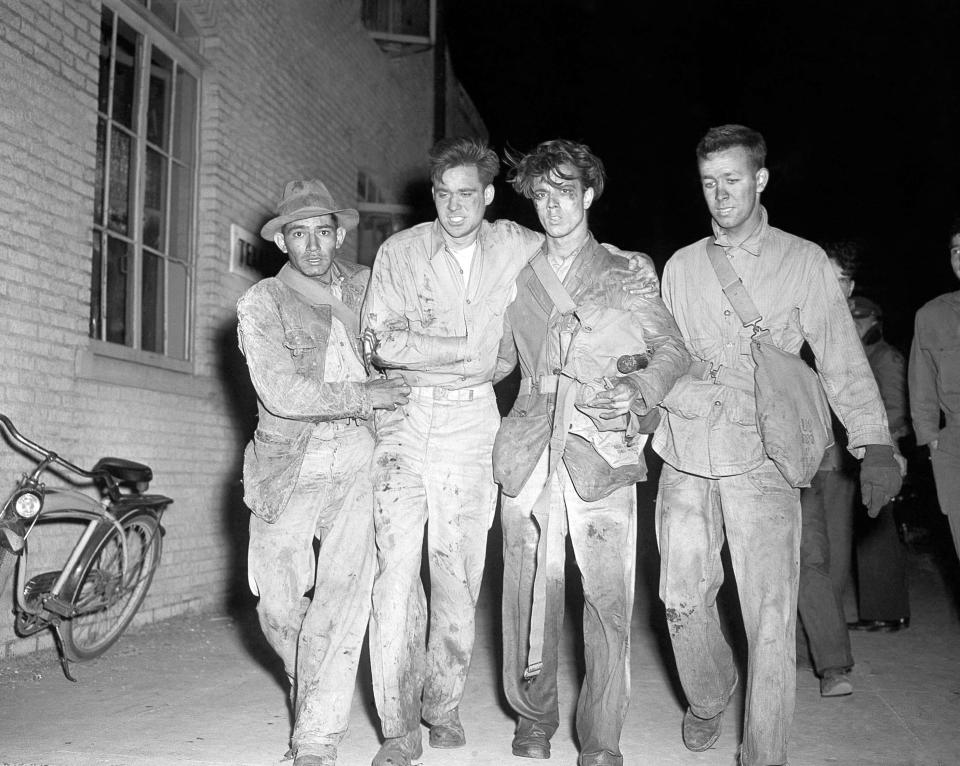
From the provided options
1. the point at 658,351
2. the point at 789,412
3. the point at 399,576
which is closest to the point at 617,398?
the point at 658,351

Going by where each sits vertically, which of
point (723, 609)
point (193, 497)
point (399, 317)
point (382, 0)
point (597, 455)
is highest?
point (382, 0)

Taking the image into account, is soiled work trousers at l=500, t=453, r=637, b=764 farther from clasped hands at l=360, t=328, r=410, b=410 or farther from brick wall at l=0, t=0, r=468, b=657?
brick wall at l=0, t=0, r=468, b=657

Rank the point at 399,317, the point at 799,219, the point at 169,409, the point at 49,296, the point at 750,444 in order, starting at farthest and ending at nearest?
the point at 799,219
the point at 169,409
the point at 49,296
the point at 399,317
the point at 750,444

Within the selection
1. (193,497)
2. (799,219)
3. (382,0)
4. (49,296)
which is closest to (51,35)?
(49,296)

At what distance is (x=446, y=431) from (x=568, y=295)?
0.74 m

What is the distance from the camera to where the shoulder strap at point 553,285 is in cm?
410

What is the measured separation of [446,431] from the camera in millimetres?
4242

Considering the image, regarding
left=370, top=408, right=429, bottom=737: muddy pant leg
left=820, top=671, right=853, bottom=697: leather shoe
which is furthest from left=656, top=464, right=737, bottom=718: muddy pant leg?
left=820, top=671, right=853, bottom=697: leather shoe

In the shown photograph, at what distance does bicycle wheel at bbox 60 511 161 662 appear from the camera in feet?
19.9

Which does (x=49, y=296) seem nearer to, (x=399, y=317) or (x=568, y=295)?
(x=399, y=317)

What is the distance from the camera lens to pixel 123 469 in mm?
6348

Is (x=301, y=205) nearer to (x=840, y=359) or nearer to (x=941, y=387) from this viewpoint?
(x=840, y=359)

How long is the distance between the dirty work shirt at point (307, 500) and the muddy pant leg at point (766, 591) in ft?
4.91

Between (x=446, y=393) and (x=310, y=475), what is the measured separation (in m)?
0.66
